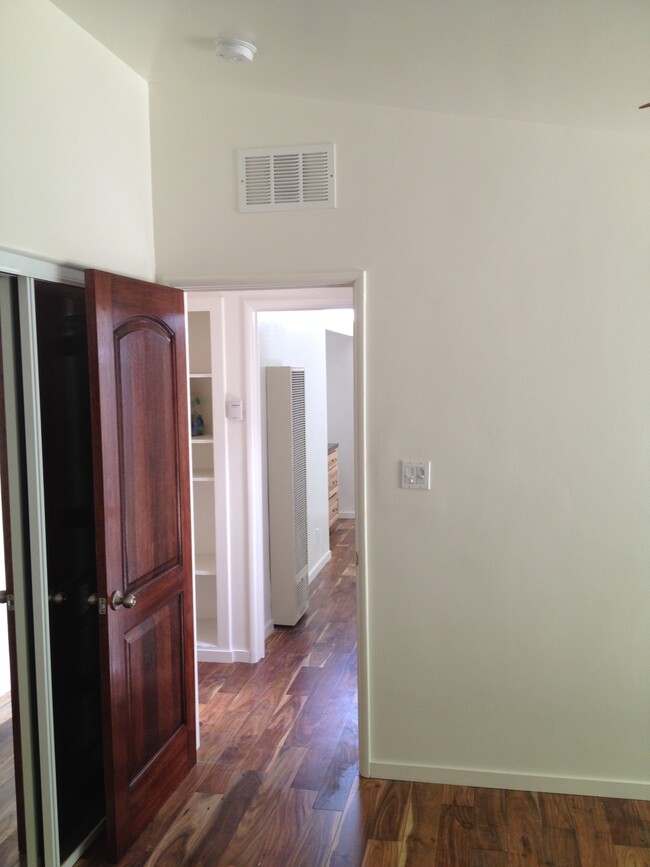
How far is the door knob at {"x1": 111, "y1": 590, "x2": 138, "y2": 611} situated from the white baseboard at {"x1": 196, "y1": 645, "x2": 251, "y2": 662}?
6.42 ft

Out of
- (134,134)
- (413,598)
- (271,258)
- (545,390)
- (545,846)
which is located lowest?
(545,846)

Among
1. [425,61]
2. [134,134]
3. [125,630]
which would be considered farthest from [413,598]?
[134,134]

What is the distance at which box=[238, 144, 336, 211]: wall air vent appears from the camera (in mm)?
2996

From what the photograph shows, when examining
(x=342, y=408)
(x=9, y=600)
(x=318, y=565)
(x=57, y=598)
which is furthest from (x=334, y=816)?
(x=342, y=408)

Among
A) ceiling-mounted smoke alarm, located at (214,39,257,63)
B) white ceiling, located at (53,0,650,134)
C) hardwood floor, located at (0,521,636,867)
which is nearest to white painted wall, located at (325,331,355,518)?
hardwood floor, located at (0,521,636,867)

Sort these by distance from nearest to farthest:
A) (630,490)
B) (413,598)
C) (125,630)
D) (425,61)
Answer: (425,61) → (125,630) → (630,490) → (413,598)

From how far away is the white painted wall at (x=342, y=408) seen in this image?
28.7 feet

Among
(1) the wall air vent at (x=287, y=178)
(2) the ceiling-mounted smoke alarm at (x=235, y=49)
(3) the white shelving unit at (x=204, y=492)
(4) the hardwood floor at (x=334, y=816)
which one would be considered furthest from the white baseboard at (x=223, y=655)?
(2) the ceiling-mounted smoke alarm at (x=235, y=49)

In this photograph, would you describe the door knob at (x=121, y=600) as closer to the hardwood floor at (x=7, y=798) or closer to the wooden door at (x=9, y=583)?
the wooden door at (x=9, y=583)

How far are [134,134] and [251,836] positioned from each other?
8.93ft

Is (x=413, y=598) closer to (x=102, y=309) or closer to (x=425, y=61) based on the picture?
(x=102, y=309)

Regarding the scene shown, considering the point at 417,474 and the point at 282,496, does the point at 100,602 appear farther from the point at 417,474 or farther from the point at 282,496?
the point at 282,496

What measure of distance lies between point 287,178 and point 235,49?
2.01 feet

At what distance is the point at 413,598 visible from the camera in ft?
10.1
